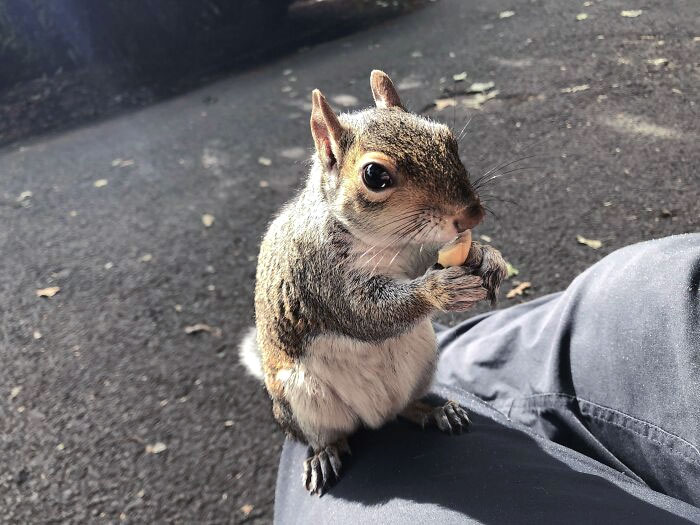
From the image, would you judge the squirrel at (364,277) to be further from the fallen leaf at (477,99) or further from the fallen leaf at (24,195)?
the fallen leaf at (24,195)

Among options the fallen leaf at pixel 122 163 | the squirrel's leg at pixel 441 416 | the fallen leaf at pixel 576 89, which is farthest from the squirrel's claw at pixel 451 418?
the fallen leaf at pixel 122 163

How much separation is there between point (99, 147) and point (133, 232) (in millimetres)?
1542

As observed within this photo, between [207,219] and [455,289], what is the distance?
2.57 meters

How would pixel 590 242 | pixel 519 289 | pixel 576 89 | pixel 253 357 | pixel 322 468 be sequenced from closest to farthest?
pixel 322 468 < pixel 253 357 < pixel 519 289 < pixel 590 242 < pixel 576 89

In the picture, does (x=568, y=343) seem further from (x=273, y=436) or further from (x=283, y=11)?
(x=283, y=11)

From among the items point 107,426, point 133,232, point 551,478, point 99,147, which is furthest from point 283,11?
point 551,478

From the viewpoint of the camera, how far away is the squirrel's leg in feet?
4.80

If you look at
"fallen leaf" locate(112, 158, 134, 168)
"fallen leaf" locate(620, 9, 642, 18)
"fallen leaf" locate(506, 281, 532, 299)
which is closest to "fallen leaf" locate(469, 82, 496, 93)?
"fallen leaf" locate(620, 9, 642, 18)

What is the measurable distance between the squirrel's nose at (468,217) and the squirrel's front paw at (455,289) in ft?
0.42

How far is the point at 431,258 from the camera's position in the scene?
55.8 inches

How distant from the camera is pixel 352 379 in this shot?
1441 millimetres

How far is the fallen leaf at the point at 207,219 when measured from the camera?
3.45 meters

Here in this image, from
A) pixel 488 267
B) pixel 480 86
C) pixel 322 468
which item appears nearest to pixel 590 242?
pixel 488 267

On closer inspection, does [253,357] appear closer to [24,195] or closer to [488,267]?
[488,267]
